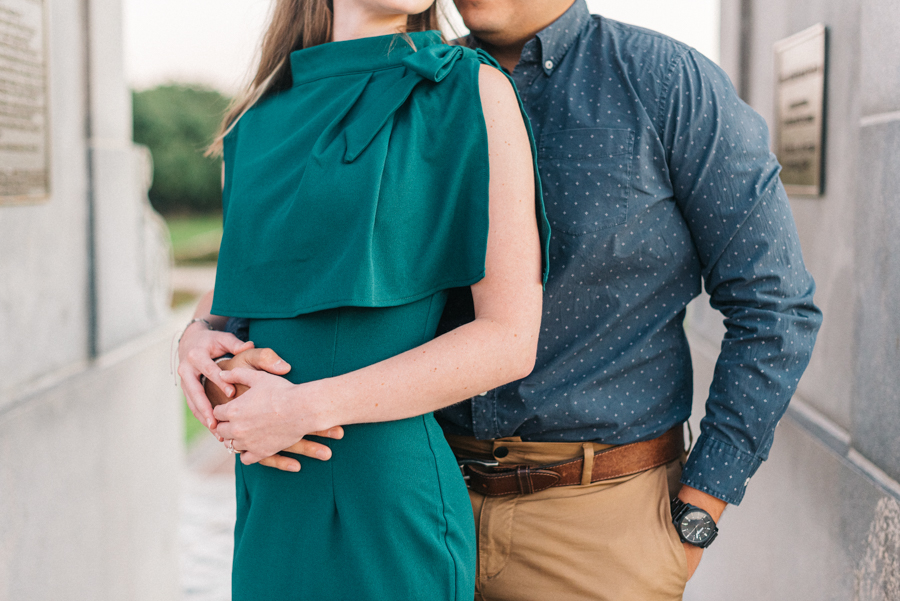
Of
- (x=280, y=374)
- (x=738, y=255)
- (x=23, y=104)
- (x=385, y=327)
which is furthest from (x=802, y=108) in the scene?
(x=23, y=104)

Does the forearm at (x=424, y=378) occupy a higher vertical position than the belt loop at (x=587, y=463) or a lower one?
higher

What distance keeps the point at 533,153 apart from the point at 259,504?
77 centimetres

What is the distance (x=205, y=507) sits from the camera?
20.1 ft

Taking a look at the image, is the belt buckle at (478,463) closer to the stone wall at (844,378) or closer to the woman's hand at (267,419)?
the woman's hand at (267,419)

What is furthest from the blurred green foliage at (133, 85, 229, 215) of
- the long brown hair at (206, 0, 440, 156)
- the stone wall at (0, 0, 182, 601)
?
the long brown hair at (206, 0, 440, 156)

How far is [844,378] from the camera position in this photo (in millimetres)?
2387

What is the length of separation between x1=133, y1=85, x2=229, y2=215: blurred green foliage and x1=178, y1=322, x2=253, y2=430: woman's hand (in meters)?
21.7

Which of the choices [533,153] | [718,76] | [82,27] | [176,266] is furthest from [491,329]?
[176,266]

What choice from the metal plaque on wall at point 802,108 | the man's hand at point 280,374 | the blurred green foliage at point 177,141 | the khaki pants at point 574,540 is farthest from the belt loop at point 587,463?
the blurred green foliage at point 177,141

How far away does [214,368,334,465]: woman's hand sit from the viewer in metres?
1.27

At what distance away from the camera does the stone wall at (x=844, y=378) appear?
1870 mm

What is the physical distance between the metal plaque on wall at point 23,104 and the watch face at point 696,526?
2495 millimetres

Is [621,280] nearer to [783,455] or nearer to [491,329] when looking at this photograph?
[491,329]

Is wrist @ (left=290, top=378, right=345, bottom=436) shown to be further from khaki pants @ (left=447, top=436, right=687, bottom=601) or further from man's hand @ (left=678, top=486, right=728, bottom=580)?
man's hand @ (left=678, top=486, right=728, bottom=580)
